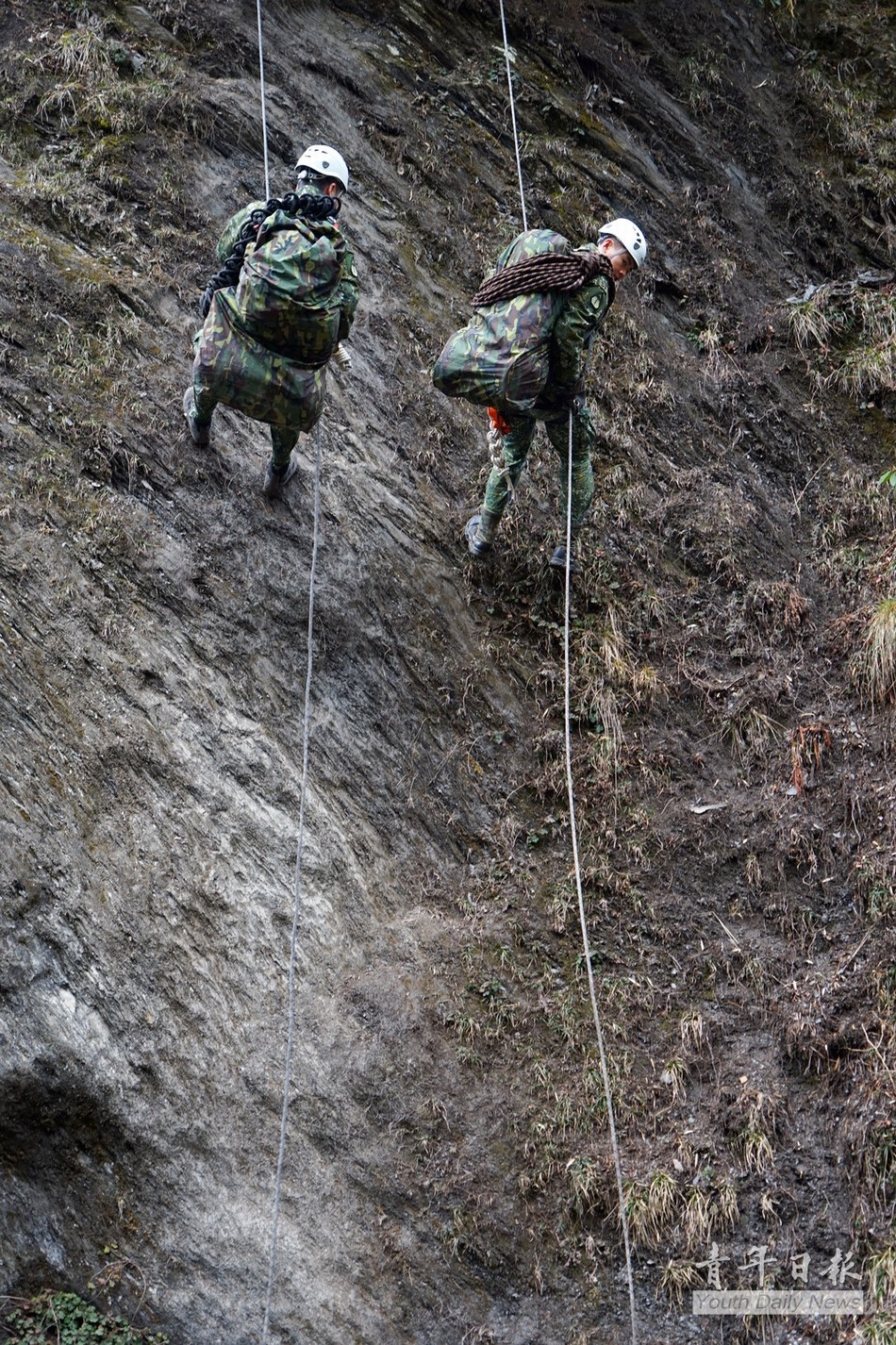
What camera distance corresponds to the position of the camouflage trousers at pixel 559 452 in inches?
353

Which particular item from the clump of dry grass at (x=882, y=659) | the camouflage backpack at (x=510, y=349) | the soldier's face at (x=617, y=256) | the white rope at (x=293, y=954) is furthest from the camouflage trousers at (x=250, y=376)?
the clump of dry grass at (x=882, y=659)

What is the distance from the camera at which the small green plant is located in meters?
6.50

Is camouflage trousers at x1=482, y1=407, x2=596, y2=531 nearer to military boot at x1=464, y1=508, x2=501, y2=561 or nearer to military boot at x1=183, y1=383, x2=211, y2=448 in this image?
military boot at x1=464, y1=508, x2=501, y2=561

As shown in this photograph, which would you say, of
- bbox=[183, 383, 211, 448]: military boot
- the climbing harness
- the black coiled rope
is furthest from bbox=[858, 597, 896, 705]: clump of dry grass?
bbox=[183, 383, 211, 448]: military boot

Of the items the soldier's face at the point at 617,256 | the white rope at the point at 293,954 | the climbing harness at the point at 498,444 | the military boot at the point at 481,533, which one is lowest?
the white rope at the point at 293,954

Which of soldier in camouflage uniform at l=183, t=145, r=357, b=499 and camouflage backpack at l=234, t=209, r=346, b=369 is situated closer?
camouflage backpack at l=234, t=209, r=346, b=369

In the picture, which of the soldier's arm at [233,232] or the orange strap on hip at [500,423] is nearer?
the soldier's arm at [233,232]

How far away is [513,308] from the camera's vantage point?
8.34 m

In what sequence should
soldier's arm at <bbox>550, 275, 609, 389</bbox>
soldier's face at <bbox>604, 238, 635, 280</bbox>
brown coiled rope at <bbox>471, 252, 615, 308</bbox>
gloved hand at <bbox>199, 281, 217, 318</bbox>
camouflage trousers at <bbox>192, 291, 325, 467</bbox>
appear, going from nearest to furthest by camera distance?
1. camouflage trousers at <bbox>192, 291, 325, 467</bbox>
2. gloved hand at <bbox>199, 281, 217, 318</bbox>
3. brown coiled rope at <bbox>471, 252, 615, 308</bbox>
4. soldier's arm at <bbox>550, 275, 609, 389</bbox>
5. soldier's face at <bbox>604, 238, 635, 280</bbox>

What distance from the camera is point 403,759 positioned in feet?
28.1

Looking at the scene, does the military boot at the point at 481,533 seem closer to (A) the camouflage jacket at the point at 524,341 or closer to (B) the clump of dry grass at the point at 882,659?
(A) the camouflage jacket at the point at 524,341

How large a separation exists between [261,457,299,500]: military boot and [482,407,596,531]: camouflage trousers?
56.5 inches

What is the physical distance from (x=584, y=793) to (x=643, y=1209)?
9.18 ft

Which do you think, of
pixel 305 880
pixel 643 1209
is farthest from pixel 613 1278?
pixel 305 880
